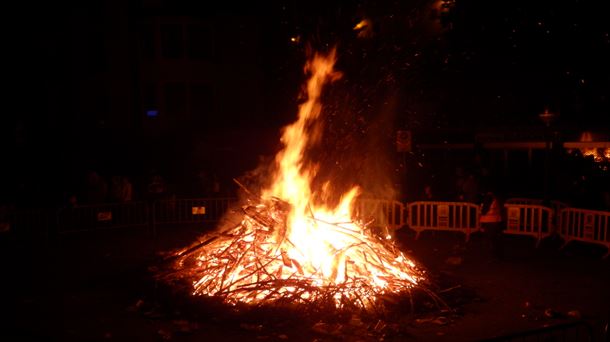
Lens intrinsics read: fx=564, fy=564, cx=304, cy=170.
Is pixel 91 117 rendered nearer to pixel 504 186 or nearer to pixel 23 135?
pixel 23 135

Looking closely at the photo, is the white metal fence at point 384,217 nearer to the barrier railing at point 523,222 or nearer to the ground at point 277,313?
the barrier railing at point 523,222

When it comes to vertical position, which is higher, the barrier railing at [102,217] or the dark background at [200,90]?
the dark background at [200,90]

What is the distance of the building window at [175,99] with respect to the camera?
2894cm

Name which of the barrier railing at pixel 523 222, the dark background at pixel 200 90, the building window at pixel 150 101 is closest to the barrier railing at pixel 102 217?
the dark background at pixel 200 90

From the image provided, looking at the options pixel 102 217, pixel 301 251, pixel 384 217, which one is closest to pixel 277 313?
pixel 301 251

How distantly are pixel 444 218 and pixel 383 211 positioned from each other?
1703 mm

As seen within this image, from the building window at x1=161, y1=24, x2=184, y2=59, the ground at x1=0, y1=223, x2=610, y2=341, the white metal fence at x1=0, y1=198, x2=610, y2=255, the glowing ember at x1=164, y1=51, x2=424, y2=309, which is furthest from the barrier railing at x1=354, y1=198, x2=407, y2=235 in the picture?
the building window at x1=161, y1=24, x2=184, y2=59

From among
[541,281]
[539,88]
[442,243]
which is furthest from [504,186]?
[541,281]

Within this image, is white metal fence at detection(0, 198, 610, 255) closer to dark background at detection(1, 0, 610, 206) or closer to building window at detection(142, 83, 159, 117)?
dark background at detection(1, 0, 610, 206)

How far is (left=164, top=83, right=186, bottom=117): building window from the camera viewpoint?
94.9 ft

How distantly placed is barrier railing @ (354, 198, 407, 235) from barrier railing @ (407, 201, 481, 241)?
386 millimetres

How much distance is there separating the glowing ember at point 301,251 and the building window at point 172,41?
19.2 meters

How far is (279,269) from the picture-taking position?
29.3ft

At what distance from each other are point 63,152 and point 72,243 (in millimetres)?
13901
